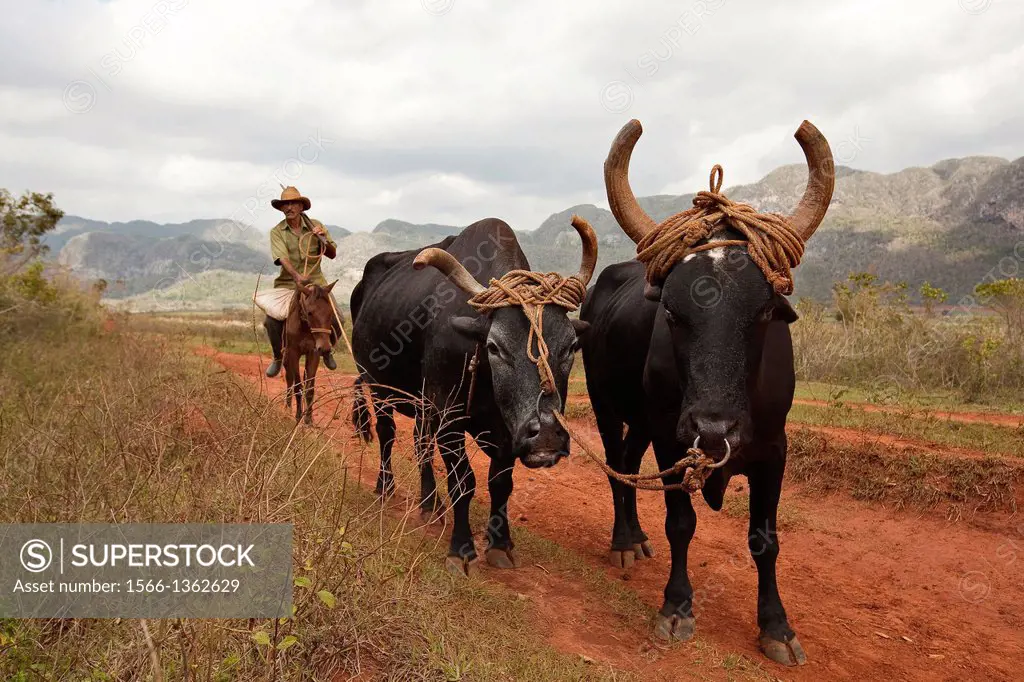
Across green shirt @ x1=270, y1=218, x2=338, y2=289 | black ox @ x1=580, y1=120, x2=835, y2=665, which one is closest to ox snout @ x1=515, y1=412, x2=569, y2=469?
black ox @ x1=580, y1=120, x2=835, y2=665

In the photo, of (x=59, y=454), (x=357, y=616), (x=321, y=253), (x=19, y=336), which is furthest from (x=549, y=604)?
(x=19, y=336)

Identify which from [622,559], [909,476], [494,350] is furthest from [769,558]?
[909,476]

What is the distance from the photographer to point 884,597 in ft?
17.0

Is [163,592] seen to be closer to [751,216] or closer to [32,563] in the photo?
[32,563]

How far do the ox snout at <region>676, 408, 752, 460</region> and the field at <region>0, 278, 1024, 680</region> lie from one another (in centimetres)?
137

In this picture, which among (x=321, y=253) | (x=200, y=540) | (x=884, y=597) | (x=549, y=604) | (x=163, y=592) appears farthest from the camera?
(x=321, y=253)

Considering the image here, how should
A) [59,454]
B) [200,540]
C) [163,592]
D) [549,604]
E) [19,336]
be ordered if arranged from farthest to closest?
[19,336], [549,604], [59,454], [200,540], [163,592]

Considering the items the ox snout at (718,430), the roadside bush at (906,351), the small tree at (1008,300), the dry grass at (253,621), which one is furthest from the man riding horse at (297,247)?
the small tree at (1008,300)

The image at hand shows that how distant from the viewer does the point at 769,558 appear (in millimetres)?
4246

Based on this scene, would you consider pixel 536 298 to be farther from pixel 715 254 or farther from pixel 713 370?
pixel 713 370

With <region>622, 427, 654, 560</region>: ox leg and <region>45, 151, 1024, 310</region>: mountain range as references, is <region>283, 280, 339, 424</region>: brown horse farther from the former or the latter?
<region>45, 151, 1024, 310</region>: mountain range

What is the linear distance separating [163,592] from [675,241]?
2.99 m

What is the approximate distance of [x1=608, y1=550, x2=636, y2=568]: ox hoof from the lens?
18.2ft

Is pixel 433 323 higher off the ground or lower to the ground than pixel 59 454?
higher
